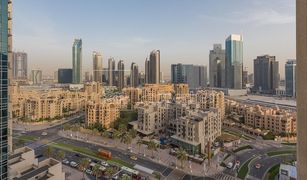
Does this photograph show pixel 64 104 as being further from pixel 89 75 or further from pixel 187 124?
pixel 89 75

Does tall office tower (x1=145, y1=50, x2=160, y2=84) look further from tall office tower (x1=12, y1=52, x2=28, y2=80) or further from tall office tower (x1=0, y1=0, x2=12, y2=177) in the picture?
tall office tower (x1=0, y1=0, x2=12, y2=177)

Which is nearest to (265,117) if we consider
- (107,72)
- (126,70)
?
(126,70)

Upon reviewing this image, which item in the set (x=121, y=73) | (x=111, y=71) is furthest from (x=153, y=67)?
(x=111, y=71)

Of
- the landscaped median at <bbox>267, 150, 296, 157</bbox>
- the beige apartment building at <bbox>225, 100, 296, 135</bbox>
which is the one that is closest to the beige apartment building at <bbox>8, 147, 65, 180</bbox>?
the landscaped median at <bbox>267, 150, 296, 157</bbox>

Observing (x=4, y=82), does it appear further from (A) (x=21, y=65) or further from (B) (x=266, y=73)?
(A) (x=21, y=65)

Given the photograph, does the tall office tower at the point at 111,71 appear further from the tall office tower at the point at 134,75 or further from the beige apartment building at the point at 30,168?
the beige apartment building at the point at 30,168

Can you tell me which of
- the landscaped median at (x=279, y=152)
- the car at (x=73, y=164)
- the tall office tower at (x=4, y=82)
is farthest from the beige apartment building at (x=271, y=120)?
the tall office tower at (x=4, y=82)
